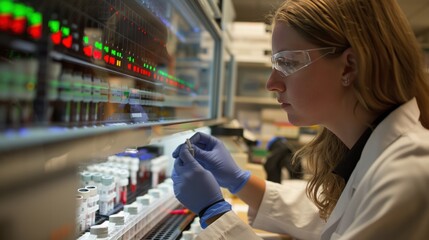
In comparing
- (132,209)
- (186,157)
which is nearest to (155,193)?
(132,209)

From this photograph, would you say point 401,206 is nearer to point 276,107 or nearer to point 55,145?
point 55,145

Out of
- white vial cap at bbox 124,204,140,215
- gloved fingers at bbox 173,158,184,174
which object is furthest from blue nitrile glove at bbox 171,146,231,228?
white vial cap at bbox 124,204,140,215

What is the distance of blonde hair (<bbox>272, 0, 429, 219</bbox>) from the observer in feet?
3.08

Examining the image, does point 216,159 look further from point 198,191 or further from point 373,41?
point 373,41

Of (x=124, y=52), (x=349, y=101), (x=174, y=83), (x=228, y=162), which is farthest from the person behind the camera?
(x=174, y=83)

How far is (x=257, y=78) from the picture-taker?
431cm

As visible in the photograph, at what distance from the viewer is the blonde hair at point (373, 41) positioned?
940 mm

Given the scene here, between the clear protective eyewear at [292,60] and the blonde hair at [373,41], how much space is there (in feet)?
0.11

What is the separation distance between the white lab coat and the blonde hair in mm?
66

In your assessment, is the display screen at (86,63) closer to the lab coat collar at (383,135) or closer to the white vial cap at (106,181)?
the white vial cap at (106,181)

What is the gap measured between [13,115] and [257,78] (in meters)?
3.99

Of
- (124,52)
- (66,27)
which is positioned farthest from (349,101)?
(66,27)

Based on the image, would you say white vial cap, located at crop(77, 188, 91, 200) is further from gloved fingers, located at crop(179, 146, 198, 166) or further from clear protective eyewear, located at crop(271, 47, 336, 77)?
clear protective eyewear, located at crop(271, 47, 336, 77)

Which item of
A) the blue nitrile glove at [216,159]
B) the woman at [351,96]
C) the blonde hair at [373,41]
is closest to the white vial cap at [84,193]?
the woman at [351,96]
